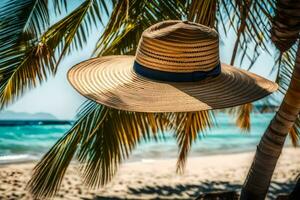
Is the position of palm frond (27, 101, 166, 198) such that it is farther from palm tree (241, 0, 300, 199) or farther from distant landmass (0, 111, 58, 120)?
distant landmass (0, 111, 58, 120)

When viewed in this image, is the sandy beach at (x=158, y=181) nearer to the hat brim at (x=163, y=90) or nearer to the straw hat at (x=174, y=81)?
the hat brim at (x=163, y=90)

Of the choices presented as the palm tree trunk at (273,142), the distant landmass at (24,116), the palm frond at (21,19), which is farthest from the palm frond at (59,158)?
the distant landmass at (24,116)

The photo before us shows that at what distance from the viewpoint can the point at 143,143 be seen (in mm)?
15898

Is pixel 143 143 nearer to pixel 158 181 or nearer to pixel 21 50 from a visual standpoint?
pixel 158 181

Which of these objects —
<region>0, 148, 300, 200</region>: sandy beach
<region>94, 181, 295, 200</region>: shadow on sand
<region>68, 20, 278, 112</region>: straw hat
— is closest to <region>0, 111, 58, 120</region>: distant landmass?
<region>0, 148, 300, 200</region>: sandy beach

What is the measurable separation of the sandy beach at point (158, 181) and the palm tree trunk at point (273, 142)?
15.2ft

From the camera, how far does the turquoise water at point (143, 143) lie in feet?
48.5

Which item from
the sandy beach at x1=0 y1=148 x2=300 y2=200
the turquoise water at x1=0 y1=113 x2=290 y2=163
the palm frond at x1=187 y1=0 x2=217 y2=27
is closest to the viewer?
the palm frond at x1=187 y1=0 x2=217 y2=27

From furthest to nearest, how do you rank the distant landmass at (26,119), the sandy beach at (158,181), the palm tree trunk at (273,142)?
the distant landmass at (26,119) → the sandy beach at (158,181) → the palm tree trunk at (273,142)

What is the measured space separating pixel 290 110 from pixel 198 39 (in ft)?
2.54

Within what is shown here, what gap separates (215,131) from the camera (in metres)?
Result: 22.0

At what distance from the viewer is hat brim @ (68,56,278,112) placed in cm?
192

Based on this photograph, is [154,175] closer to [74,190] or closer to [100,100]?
[74,190]

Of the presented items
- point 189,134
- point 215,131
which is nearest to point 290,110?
point 189,134
